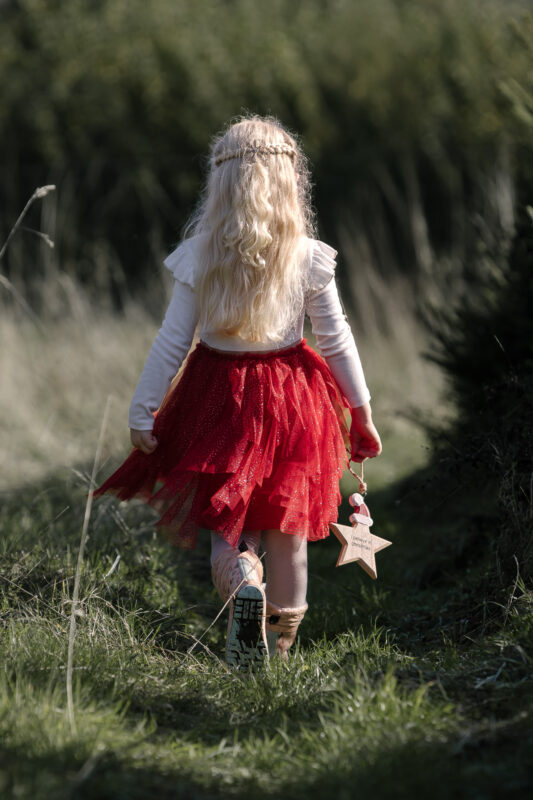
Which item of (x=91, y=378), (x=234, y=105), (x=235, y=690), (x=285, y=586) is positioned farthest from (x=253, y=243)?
(x=234, y=105)

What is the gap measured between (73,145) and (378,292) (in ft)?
13.4

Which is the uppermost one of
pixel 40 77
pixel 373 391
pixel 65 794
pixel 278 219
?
pixel 40 77

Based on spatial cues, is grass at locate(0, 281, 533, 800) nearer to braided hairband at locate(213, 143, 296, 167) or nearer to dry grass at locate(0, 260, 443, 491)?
dry grass at locate(0, 260, 443, 491)

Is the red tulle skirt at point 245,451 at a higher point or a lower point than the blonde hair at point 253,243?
lower

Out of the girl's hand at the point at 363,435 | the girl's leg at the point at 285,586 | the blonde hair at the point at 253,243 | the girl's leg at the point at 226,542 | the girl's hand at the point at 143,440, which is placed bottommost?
the girl's leg at the point at 285,586

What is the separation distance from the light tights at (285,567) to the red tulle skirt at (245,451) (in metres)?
0.07

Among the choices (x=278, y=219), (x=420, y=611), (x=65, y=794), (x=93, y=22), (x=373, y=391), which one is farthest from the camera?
(x=93, y=22)

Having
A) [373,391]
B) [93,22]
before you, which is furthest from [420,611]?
[93,22]

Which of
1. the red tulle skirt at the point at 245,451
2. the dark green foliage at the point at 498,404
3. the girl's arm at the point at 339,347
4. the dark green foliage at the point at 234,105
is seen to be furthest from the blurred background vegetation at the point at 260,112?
the red tulle skirt at the point at 245,451

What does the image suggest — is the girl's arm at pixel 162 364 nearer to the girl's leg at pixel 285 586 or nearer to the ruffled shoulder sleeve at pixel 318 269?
the ruffled shoulder sleeve at pixel 318 269

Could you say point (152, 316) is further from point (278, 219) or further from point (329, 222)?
point (278, 219)

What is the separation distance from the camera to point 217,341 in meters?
2.92

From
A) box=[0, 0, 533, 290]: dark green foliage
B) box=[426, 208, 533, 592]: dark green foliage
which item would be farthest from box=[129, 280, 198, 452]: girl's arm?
box=[0, 0, 533, 290]: dark green foliage

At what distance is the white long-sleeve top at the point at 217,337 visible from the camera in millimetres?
2875
